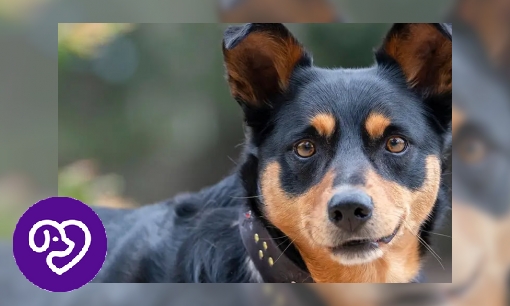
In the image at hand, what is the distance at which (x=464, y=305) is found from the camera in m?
2.44

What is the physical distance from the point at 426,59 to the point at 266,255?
42.3 inches

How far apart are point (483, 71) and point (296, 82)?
2.87 feet

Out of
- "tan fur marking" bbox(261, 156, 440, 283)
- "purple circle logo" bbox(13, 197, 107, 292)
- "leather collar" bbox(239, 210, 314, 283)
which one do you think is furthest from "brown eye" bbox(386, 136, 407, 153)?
"purple circle logo" bbox(13, 197, 107, 292)

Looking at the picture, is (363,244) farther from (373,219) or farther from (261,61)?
(261,61)

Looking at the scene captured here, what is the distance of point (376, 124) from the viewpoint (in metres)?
2.09

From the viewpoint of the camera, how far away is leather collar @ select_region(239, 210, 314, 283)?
2258 millimetres

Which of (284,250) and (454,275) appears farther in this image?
(454,275)

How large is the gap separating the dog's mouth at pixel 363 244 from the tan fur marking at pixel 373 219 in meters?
0.05

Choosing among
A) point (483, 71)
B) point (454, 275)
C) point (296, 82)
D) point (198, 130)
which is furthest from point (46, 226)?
point (483, 71)

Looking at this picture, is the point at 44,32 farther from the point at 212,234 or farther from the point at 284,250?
the point at 284,250

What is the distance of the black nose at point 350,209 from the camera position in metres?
1.93

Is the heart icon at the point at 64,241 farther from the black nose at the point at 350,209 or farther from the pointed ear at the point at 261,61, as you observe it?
the black nose at the point at 350,209

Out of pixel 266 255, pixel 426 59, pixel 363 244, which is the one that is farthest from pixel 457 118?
pixel 266 255

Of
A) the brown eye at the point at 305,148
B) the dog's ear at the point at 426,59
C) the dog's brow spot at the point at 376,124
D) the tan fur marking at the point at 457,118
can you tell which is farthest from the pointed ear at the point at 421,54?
the brown eye at the point at 305,148
